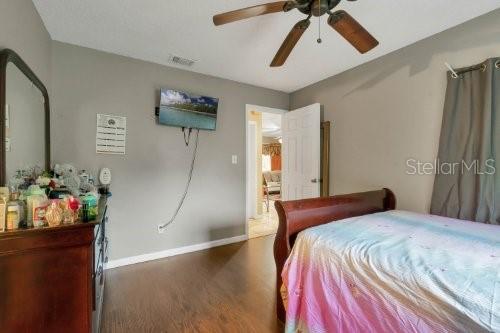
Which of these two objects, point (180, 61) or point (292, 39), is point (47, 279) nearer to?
point (292, 39)

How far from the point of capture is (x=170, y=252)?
2898 millimetres

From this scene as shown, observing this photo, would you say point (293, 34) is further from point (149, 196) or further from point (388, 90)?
point (149, 196)

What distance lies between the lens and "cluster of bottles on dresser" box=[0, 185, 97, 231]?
0.97 m

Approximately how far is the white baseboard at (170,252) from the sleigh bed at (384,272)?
1645 millimetres

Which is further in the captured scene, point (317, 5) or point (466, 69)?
point (466, 69)

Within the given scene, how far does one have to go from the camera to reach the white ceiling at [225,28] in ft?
5.94

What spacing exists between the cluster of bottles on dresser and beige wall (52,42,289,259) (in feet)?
5.01

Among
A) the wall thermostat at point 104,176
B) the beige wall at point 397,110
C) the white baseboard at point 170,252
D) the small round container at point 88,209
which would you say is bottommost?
the white baseboard at point 170,252

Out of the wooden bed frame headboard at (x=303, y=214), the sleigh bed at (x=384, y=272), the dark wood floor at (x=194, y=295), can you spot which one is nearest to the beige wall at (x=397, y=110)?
the wooden bed frame headboard at (x=303, y=214)

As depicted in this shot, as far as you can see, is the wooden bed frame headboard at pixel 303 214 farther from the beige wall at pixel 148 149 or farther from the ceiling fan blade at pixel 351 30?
the beige wall at pixel 148 149

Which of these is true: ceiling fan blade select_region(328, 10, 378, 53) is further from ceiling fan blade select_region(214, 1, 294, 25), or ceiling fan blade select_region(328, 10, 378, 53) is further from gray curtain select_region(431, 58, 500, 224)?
gray curtain select_region(431, 58, 500, 224)

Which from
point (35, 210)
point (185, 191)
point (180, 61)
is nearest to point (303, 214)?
point (35, 210)

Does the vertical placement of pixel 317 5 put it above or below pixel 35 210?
above

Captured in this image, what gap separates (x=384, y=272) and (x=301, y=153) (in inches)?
95.4
